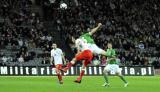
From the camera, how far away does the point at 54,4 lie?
176 feet

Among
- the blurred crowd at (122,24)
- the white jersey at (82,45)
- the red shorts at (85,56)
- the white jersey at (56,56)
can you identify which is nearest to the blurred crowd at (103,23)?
the blurred crowd at (122,24)

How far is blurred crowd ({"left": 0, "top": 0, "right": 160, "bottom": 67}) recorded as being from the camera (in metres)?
47.4

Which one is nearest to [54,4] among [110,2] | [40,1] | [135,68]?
[40,1]

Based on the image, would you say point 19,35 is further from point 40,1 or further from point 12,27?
point 40,1

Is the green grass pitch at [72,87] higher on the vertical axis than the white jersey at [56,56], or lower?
lower

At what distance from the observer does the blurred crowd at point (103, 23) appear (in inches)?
1866

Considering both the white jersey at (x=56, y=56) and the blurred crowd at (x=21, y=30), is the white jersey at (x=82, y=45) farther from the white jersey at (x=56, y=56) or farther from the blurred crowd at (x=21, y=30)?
the blurred crowd at (x=21, y=30)

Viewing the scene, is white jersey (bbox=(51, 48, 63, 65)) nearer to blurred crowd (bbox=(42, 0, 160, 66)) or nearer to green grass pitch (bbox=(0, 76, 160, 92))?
green grass pitch (bbox=(0, 76, 160, 92))

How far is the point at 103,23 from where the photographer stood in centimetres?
5281

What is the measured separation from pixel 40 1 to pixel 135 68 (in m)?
12.8

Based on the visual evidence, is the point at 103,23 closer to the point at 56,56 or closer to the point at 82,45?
the point at 56,56

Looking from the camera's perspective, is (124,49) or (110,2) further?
(110,2)

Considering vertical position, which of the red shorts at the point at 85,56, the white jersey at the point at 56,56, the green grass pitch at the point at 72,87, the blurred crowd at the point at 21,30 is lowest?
the green grass pitch at the point at 72,87

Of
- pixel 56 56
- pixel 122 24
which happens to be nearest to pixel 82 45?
pixel 56 56
